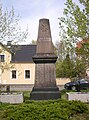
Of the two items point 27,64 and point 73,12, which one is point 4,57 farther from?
point 73,12

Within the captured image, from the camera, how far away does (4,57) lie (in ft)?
148

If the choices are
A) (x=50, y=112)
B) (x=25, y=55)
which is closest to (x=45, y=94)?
(x=50, y=112)

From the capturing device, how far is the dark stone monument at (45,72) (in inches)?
653

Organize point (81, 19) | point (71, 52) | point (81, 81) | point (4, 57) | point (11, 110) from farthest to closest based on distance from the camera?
point (4, 57), point (81, 81), point (71, 52), point (81, 19), point (11, 110)

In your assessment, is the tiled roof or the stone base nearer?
the stone base

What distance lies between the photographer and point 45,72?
1680cm

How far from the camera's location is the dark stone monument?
16.6m

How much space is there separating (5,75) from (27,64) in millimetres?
3610

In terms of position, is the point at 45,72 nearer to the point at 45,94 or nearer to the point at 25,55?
the point at 45,94

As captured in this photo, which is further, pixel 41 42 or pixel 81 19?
pixel 41 42

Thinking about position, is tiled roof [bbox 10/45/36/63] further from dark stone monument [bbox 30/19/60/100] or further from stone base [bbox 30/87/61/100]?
stone base [bbox 30/87/61/100]

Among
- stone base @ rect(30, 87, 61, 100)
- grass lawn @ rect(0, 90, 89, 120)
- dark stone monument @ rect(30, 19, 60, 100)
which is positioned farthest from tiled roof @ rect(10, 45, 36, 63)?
grass lawn @ rect(0, 90, 89, 120)

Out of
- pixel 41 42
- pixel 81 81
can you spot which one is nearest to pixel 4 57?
pixel 81 81

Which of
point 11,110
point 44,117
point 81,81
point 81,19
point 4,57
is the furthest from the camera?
point 4,57
